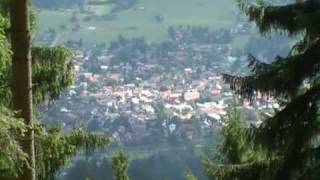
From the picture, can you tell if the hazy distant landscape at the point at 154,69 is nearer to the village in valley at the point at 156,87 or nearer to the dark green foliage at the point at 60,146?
the village in valley at the point at 156,87

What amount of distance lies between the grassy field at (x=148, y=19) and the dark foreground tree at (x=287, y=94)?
81025mm

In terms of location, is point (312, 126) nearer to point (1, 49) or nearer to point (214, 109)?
point (1, 49)

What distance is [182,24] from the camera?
336 ft

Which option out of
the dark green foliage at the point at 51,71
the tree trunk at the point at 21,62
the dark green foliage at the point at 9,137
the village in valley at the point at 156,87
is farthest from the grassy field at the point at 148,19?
the dark green foliage at the point at 9,137

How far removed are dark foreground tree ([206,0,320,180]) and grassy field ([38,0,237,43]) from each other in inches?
3190

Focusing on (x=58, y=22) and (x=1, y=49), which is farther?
(x=58, y=22)

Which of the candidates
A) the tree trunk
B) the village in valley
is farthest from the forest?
the village in valley

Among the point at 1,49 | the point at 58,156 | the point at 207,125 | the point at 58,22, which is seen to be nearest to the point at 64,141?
the point at 58,156

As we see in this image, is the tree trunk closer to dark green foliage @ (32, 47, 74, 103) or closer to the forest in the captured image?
the forest

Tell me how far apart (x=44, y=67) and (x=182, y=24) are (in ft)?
317

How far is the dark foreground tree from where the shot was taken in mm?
7191

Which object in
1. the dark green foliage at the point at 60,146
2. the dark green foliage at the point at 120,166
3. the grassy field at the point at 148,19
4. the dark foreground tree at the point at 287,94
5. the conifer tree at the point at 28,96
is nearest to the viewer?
the conifer tree at the point at 28,96

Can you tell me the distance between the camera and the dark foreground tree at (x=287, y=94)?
7191mm

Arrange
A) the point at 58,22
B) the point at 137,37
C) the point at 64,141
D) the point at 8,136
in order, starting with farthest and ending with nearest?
the point at 58,22 < the point at 137,37 < the point at 64,141 < the point at 8,136
